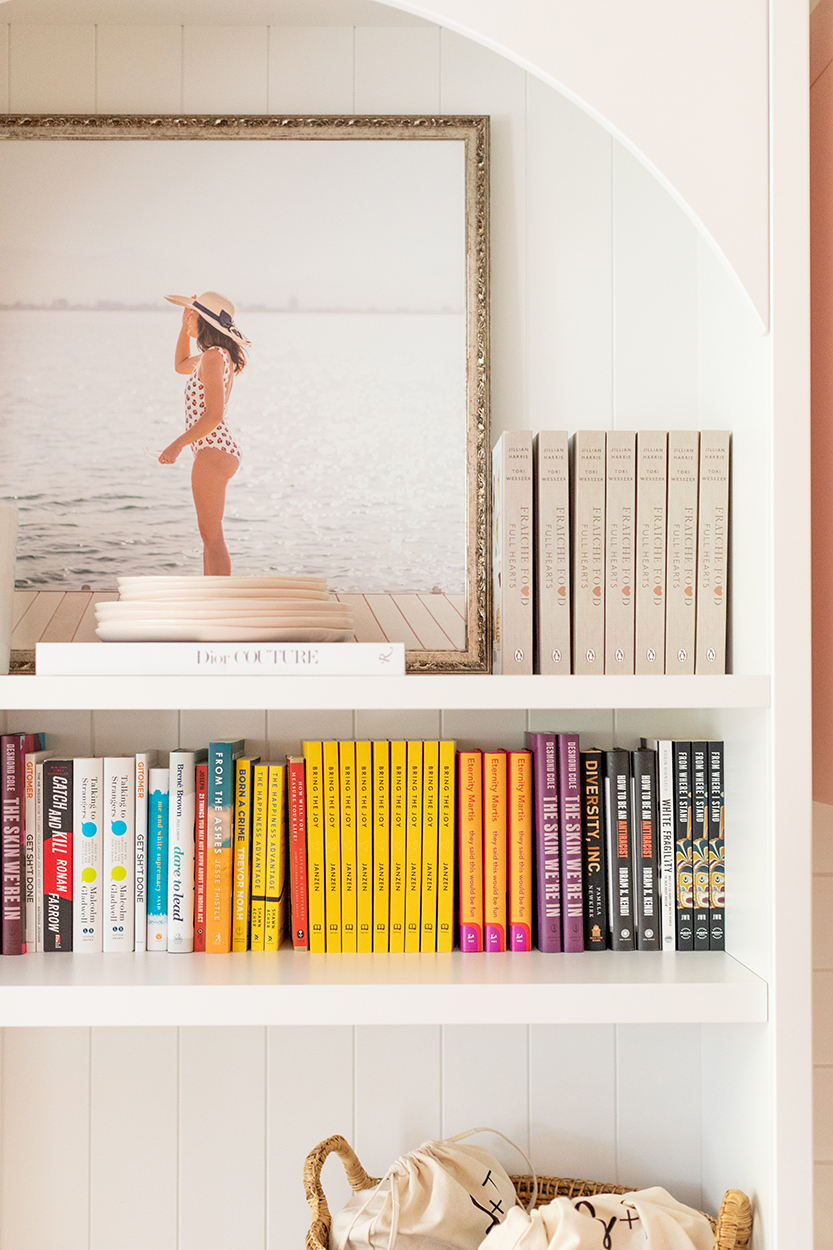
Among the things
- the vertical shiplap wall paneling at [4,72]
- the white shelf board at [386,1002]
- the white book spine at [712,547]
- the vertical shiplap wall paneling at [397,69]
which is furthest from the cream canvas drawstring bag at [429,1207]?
the vertical shiplap wall paneling at [4,72]

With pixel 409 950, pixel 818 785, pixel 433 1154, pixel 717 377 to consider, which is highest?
pixel 717 377

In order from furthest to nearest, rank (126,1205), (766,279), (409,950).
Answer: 1. (126,1205)
2. (409,950)
3. (766,279)

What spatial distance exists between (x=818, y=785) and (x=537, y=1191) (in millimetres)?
645

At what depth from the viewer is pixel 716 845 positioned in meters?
1.18

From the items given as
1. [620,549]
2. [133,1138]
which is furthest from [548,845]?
[133,1138]

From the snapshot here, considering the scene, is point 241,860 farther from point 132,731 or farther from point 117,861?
point 132,731

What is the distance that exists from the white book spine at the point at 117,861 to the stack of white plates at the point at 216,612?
207mm

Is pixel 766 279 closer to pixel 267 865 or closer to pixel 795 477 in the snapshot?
pixel 795 477

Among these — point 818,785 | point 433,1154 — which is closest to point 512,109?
point 818,785

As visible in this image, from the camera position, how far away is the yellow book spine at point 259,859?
3.85 feet

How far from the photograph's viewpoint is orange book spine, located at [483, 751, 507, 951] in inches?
45.7

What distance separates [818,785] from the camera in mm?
1093

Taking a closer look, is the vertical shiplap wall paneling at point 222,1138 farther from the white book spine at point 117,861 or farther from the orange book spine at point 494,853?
the orange book spine at point 494,853

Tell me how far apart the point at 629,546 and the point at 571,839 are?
0.36 meters
